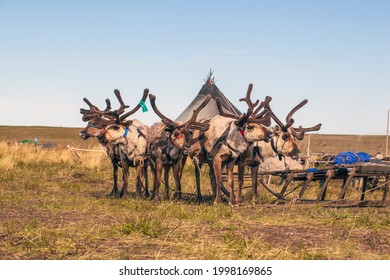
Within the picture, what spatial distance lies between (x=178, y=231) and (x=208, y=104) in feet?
36.0

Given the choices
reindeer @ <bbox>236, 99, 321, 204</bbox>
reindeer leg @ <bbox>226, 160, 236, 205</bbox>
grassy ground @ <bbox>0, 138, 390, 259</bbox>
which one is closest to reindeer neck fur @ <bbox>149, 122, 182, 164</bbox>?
reindeer leg @ <bbox>226, 160, 236, 205</bbox>

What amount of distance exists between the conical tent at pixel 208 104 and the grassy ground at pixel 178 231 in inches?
216

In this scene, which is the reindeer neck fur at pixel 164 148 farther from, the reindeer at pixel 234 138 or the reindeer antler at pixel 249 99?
the reindeer antler at pixel 249 99

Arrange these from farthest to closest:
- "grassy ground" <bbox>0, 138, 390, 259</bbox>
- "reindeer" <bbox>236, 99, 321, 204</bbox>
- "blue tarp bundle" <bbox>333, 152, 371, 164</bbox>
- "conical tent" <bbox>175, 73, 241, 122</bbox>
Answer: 1. "conical tent" <bbox>175, 73, 241, 122</bbox>
2. "blue tarp bundle" <bbox>333, 152, 371, 164</bbox>
3. "reindeer" <bbox>236, 99, 321, 204</bbox>
4. "grassy ground" <bbox>0, 138, 390, 259</bbox>

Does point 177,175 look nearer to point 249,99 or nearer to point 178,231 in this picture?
point 249,99

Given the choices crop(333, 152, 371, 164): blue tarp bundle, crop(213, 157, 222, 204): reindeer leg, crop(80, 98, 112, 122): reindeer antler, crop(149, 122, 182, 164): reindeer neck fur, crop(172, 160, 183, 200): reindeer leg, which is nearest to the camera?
crop(213, 157, 222, 204): reindeer leg

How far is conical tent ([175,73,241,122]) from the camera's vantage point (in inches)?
762

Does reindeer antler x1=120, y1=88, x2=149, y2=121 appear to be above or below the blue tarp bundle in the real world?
above

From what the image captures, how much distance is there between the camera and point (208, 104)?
19.5 meters

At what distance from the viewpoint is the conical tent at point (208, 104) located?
19.4 metres

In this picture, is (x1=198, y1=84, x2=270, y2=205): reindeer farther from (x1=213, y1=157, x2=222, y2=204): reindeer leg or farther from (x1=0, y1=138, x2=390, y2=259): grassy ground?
(x1=0, y1=138, x2=390, y2=259): grassy ground

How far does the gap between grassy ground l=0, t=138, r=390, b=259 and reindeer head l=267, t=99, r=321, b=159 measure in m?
1.59

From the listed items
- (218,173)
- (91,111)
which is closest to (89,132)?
(91,111)
